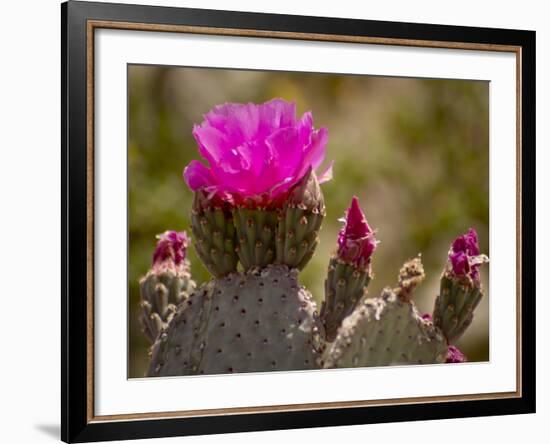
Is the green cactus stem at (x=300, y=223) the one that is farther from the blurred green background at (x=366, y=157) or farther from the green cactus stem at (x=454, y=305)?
the green cactus stem at (x=454, y=305)

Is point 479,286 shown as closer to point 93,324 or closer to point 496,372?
point 496,372

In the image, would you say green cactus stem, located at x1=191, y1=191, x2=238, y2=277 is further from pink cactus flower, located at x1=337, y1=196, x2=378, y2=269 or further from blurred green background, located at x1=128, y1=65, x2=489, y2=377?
pink cactus flower, located at x1=337, y1=196, x2=378, y2=269

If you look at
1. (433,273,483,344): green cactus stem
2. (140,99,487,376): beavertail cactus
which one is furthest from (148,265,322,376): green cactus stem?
(433,273,483,344): green cactus stem

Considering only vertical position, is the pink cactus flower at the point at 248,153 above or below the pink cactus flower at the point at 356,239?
above

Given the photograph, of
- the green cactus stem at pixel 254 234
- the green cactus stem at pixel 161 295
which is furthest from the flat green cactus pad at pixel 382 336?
the green cactus stem at pixel 161 295

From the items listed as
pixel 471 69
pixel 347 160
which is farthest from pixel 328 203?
pixel 471 69

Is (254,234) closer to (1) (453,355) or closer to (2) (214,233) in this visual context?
(2) (214,233)

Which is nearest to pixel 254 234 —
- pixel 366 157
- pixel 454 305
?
pixel 366 157
